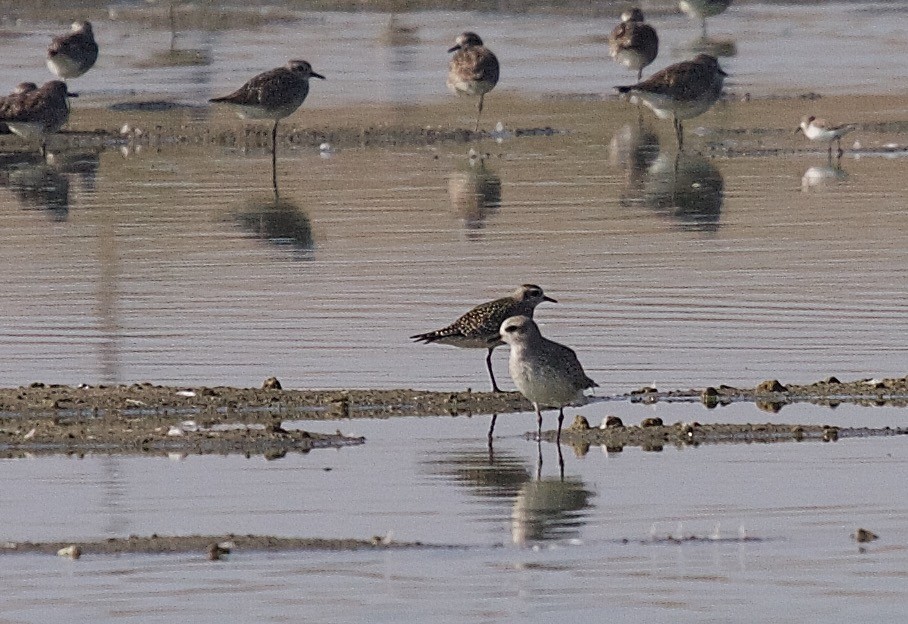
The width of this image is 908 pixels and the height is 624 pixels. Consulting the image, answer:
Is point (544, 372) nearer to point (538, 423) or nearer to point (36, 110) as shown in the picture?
point (538, 423)

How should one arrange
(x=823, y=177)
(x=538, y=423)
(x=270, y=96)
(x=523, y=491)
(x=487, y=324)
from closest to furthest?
(x=523, y=491) → (x=538, y=423) → (x=487, y=324) → (x=823, y=177) → (x=270, y=96)

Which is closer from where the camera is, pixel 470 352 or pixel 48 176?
pixel 470 352

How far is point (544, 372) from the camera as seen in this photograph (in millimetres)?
12352

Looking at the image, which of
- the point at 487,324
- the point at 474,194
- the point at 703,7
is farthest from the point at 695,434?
the point at 703,7

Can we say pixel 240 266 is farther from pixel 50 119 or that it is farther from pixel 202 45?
pixel 202 45

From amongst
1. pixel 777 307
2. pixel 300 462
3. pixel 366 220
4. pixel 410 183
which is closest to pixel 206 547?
pixel 300 462

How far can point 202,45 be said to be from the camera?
48719mm

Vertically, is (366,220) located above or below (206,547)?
above

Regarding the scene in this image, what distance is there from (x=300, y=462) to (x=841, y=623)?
12.8 ft

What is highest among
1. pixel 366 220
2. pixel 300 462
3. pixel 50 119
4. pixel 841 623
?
pixel 50 119

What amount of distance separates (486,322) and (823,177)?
488 inches

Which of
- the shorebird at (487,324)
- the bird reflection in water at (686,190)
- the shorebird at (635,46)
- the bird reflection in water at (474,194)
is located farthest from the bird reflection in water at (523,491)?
the shorebird at (635,46)

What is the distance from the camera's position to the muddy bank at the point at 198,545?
991 cm

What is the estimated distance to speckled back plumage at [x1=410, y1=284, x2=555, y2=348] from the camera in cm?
1406
